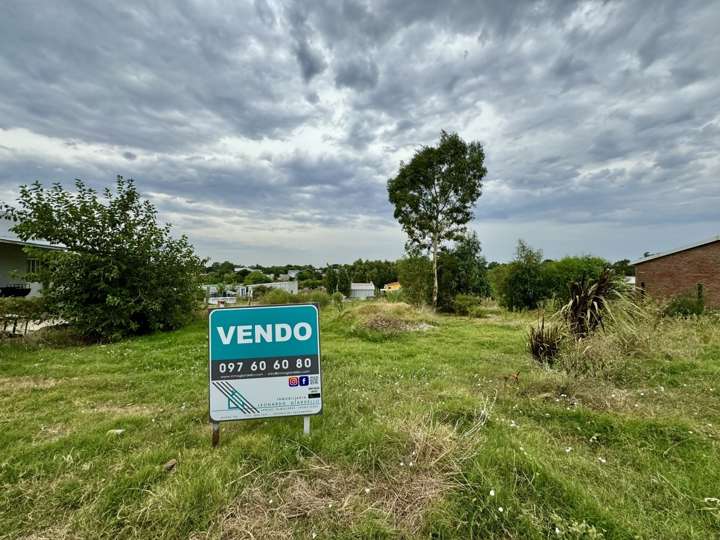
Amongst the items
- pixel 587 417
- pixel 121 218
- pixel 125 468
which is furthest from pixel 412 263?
pixel 125 468

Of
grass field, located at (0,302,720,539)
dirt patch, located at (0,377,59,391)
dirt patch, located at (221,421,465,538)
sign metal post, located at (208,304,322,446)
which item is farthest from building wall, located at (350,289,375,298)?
dirt patch, located at (221,421,465,538)

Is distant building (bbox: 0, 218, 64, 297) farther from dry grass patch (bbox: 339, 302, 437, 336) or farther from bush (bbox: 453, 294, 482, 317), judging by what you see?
bush (bbox: 453, 294, 482, 317)

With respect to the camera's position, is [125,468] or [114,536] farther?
[125,468]

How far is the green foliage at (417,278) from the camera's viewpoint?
1991 centimetres

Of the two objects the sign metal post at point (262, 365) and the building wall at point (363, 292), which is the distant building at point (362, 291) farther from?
the sign metal post at point (262, 365)

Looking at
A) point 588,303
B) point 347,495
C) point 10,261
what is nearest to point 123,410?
point 347,495

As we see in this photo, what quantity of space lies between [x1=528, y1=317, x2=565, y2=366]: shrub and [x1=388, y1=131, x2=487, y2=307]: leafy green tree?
13645 millimetres

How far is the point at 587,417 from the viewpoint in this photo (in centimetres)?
289

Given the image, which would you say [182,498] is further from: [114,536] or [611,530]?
[611,530]

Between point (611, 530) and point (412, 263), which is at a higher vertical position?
point (412, 263)

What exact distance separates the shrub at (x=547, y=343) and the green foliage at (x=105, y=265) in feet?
29.6

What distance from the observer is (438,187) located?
18703 mm

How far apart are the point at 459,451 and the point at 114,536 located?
195cm

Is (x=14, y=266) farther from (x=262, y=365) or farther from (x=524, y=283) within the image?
(x=524, y=283)
